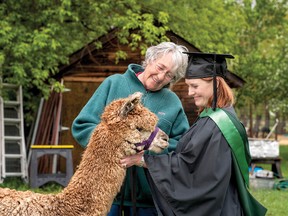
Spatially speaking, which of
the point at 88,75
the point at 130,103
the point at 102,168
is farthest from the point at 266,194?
the point at 130,103

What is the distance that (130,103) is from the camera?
3447mm

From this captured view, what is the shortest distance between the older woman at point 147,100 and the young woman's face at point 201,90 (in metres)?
0.41

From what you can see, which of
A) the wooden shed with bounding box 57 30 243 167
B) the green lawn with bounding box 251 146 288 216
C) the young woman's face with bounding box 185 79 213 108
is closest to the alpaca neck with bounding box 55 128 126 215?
the young woman's face with bounding box 185 79 213 108

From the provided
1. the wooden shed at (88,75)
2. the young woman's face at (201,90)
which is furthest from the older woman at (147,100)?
the wooden shed at (88,75)

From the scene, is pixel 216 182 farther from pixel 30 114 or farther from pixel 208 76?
pixel 30 114

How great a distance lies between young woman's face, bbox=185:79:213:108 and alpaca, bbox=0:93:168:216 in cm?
31

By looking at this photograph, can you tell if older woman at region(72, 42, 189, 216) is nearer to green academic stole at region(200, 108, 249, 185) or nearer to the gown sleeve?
the gown sleeve

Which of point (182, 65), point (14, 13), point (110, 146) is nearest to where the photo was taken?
point (110, 146)

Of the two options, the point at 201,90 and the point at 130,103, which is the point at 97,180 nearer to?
the point at 130,103

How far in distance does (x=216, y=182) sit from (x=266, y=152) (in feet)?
41.0

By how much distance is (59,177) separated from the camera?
11.2m

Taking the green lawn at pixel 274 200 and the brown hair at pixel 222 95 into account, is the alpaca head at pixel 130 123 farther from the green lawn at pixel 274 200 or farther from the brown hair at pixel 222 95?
the green lawn at pixel 274 200

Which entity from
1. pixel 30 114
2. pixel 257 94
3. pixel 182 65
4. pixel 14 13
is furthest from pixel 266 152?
pixel 182 65

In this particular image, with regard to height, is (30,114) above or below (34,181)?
above
